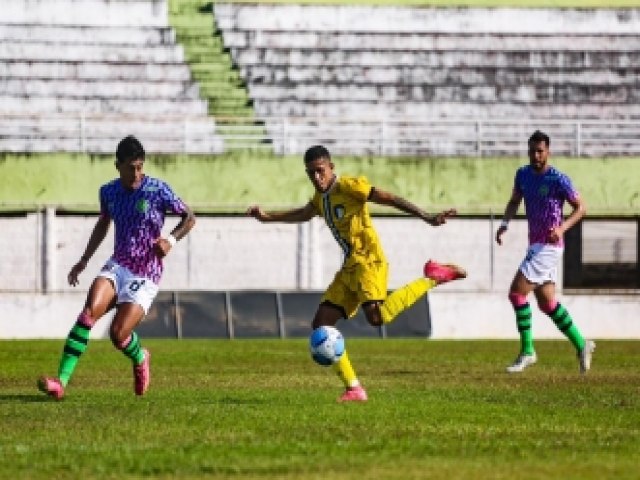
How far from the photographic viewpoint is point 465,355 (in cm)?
2534

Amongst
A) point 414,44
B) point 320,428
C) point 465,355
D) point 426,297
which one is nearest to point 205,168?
point 426,297

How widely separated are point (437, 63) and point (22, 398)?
90.5ft

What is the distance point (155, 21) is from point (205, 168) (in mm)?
7397

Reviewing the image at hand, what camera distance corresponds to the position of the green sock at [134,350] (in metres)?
16.0

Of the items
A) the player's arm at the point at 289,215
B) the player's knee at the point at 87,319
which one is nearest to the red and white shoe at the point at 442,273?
the player's arm at the point at 289,215

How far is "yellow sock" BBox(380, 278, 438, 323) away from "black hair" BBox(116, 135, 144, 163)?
2.34m

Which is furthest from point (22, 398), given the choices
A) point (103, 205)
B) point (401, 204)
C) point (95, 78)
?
point (95, 78)

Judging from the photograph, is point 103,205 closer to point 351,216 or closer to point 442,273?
point 351,216

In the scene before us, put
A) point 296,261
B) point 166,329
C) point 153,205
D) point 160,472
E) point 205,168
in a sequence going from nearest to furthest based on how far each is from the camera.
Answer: point 160,472, point 153,205, point 166,329, point 296,261, point 205,168

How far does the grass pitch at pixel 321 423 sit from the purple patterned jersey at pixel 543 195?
1.57 metres

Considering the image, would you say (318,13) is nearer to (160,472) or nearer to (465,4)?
(465,4)

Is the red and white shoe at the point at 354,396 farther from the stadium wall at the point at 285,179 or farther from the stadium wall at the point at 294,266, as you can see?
the stadium wall at the point at 285,179

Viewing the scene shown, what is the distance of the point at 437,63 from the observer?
139ft

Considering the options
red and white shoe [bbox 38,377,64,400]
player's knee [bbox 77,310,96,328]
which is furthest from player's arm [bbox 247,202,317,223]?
red and white shoe [bbox 38,377,64,400]
